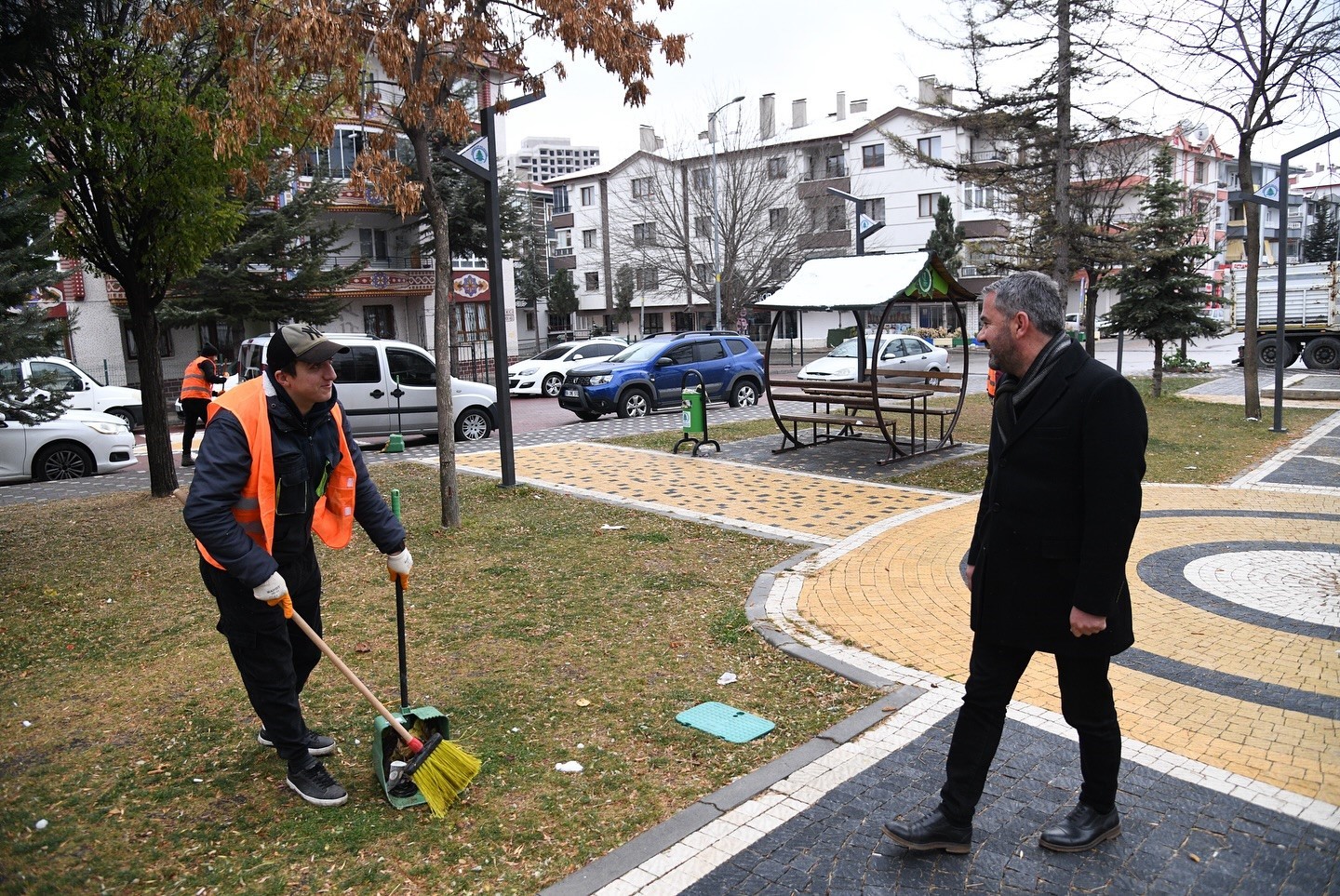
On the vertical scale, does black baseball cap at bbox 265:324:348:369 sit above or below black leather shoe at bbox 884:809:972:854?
above

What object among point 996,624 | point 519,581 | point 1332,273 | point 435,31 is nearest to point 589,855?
point 996,624

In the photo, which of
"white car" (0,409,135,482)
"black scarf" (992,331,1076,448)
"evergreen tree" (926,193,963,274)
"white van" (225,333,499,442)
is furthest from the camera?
"evergreen tree" (926,193,963,274)

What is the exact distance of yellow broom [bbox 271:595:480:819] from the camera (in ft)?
12.4

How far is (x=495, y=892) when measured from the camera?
330cm

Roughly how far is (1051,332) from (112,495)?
11.4m

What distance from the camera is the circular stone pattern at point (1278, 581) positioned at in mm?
6285

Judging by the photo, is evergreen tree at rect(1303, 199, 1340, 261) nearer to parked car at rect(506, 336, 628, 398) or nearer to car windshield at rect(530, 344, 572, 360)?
parked car at rect(506, 336, 628, 398)

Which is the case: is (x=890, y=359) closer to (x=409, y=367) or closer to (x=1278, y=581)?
(x=409, y=367)

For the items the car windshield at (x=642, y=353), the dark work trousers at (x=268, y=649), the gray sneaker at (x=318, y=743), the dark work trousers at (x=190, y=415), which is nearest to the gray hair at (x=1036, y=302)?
the dark work trousers at (x=268, y=649)

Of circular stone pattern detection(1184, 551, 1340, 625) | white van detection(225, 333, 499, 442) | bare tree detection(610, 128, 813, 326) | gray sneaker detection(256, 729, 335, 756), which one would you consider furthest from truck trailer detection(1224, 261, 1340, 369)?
gray sneaker detection(256, 729, 335, 756)

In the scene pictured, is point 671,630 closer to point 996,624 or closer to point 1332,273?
point 996,624

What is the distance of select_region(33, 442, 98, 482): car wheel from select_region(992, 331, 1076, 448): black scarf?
45.3 ft

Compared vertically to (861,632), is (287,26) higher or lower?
higher

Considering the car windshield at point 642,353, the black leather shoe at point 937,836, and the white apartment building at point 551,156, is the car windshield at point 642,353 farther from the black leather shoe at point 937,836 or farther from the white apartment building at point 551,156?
the white apartment building at point 551,156
